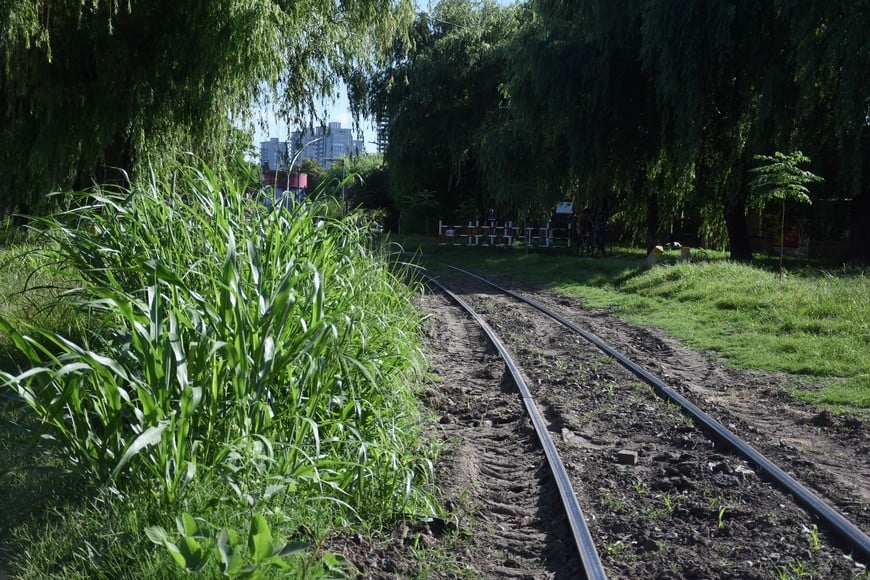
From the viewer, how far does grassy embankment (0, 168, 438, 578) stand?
3.56m

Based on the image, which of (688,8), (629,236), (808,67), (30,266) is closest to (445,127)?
(629,236)

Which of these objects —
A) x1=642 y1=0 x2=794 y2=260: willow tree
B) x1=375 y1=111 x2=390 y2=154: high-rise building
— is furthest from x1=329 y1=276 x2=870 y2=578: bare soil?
x1=375 y1=111 x2=390 y2=154: high-rise building

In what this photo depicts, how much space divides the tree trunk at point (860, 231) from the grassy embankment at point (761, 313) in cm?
279

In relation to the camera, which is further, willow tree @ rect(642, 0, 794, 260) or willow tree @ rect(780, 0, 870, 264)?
willow tree @ rect(642, 0, 794, 260)

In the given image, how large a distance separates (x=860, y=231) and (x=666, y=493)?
18634mm

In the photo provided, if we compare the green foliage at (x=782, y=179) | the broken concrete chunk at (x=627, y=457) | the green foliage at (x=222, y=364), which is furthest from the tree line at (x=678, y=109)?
the broken concrete chunk at (x=627, y=457)

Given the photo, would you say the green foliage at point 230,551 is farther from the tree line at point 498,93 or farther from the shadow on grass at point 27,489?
the tree line at point 498,93

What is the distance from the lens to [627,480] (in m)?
5.52

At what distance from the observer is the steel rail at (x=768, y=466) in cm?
435

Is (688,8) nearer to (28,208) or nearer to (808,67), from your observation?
(808,67)

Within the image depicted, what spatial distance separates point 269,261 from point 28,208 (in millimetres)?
8386

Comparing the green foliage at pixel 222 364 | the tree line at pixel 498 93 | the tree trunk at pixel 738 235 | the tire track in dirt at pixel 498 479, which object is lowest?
the tire track in dirt at pixel 498 479

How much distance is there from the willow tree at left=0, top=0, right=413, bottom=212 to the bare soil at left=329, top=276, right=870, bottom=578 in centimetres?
469

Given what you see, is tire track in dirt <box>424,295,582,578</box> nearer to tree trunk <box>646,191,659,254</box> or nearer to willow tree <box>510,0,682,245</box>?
willow tree <box>510,0,682,245</box>
